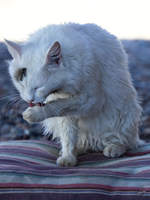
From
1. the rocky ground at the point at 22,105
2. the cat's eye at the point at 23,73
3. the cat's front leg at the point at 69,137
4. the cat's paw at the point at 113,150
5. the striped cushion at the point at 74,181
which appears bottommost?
the rocky ground at the point at 22,105

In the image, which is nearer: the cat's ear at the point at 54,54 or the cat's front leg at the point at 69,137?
the cat's ear at the point at 54,54

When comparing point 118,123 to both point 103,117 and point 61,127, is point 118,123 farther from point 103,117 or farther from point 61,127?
point 61,127

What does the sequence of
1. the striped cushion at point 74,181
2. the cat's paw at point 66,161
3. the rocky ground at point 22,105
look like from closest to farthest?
the striped cushion at point 74,181, the cat's paw at point 66,161, the rocky ground at point 22,105

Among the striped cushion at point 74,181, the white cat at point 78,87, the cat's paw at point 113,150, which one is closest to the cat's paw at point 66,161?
the white cat at point 78,87

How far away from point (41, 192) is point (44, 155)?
2.20 ft

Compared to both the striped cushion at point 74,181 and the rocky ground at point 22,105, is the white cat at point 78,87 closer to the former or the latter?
the striped cushion at point 74,181

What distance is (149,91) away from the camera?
5223 millimetres

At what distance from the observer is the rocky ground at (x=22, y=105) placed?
162 inches

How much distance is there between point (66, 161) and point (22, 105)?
1.01 meters

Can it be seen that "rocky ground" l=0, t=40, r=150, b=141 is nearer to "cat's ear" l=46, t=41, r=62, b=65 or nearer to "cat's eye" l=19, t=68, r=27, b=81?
"cat's eye" l=19, t=68, r=27, b=81

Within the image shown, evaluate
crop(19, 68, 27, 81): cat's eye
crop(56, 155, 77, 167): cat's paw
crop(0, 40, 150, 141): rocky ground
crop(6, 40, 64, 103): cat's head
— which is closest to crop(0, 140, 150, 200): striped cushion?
crop(56, 155, 77, 167): cat's paw

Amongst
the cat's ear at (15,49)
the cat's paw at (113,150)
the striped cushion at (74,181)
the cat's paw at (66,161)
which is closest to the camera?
the striped cushion at (74,181)

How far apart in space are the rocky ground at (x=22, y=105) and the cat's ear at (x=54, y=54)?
48.3 inches

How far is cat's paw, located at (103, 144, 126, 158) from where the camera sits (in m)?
2.40
